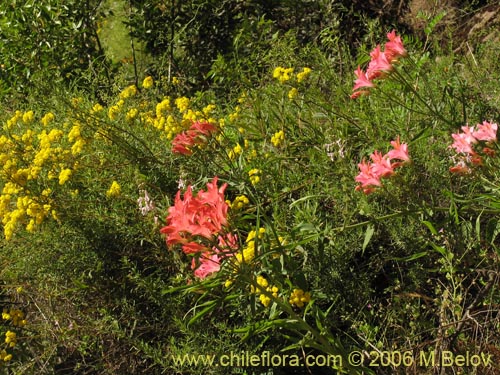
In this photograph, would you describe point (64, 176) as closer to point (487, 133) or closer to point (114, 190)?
point (114, 190)

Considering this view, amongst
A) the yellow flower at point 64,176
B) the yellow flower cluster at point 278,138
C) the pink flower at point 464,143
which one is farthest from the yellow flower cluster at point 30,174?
the pink flower at point 464,143

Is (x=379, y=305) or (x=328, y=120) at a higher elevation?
(x=328, y=120)

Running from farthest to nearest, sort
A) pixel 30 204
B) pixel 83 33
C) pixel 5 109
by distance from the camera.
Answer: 1. pixel 83 33
2. pixel 5 109
3. pixel 30 204

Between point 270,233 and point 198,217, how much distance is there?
624 mm

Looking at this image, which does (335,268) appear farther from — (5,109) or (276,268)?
(5,109)

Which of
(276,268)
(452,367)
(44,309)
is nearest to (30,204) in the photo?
(44,309)

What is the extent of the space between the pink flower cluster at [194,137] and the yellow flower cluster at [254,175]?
38cm

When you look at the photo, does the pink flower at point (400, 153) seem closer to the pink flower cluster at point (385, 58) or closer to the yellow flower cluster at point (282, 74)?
the pink flower cluster at point (385, 58)

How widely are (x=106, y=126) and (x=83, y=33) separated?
2701mm

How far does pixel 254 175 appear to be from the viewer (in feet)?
10.5

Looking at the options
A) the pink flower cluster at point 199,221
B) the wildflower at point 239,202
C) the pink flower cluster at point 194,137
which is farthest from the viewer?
the wildflower at point 239,202

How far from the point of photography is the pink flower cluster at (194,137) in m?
A: 2.76

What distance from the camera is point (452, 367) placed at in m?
2.50

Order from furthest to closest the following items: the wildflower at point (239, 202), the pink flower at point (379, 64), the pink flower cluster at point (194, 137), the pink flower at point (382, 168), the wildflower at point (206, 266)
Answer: the wildflower at point (239, 202) → the pink flower cluster at point (194, 137) → the pink flower at point (379, 64) → the pink flower at point (382, 168) → the wildflower at point (206, 266)
